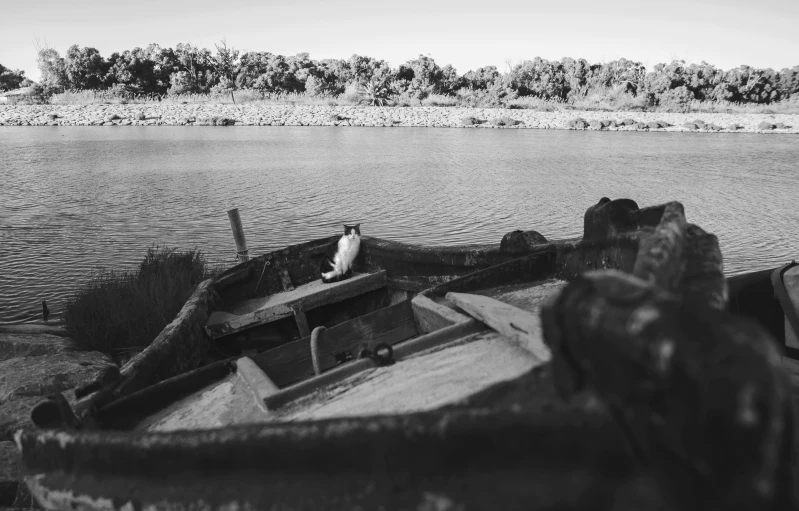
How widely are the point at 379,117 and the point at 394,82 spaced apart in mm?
13736

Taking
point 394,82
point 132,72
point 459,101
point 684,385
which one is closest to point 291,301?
point 684,385

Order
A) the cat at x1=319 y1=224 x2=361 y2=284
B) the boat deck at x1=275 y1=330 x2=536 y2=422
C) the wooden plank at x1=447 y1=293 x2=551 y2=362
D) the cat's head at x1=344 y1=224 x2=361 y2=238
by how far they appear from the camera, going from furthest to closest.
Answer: the cat's head at x1=344 y1=224 x2=361 y2=238
the cat at x1=319 y1=224 x2=361 y2=284
the wooden plank at x1=447 y1=293 x2=551 y2=362
the boat deck at x1=275 y1=330 x2=536 y2=422

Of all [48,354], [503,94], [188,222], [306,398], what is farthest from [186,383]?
[503,94]

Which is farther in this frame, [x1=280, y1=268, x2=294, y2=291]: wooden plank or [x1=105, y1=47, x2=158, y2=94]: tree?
[x1=105, y1=47, x2=158, y2=94]: tree

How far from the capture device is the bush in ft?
21.9

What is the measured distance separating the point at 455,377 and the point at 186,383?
5.55 feet

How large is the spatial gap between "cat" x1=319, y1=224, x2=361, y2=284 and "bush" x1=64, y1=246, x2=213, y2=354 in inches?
80.2

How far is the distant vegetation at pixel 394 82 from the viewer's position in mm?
48656

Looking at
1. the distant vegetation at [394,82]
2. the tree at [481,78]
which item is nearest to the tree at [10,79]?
the distant vegetation at [394,82]

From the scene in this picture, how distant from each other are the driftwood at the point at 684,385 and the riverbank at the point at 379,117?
38.5 meters

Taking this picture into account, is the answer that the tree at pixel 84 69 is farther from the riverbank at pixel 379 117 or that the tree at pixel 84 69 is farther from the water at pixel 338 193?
the water at pixel 338 193

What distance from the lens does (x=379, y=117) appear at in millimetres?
43406

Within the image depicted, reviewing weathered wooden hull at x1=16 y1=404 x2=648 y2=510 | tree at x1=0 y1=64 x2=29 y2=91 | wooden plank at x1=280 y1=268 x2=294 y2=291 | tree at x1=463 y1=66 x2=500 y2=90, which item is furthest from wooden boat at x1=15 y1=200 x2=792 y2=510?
tree at x1=0 y1=64 x2=29 y2=91

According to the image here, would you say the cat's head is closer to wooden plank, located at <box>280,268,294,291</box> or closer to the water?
wooden plank, located at <box>280,268,294,291</box>
